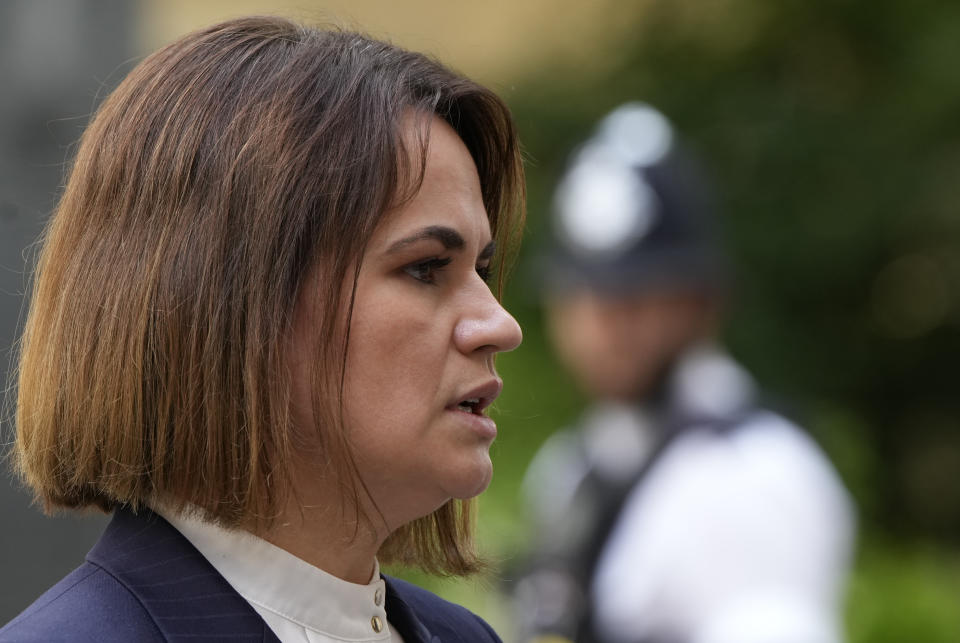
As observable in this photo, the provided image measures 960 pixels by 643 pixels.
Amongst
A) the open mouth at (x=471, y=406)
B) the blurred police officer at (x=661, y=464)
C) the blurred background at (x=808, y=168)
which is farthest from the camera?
the blurred background at (x=808, y=168)

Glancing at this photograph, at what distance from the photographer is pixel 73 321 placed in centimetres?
187

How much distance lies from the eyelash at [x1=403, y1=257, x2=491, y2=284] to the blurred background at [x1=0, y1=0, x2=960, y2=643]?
6.00 metres

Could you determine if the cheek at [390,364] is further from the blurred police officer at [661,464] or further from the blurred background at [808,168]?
the blurred background at [808,168]

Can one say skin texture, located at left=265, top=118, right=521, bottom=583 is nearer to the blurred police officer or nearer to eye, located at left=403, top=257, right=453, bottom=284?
eye, located at left=403, top=257, right=453, bottom=284

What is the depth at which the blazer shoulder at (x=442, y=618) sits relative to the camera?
7.09 ft

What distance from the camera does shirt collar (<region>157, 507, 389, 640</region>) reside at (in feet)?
Result: 6.03

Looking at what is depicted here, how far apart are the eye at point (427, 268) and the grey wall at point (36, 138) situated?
191 centimetres

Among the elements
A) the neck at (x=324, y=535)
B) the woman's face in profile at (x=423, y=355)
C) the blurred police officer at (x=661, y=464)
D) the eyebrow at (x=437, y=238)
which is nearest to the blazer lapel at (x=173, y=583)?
the neck at (x=324, y=535)

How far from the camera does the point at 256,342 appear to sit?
1.78 metres

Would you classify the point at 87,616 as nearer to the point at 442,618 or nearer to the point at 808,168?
the point at 442,618

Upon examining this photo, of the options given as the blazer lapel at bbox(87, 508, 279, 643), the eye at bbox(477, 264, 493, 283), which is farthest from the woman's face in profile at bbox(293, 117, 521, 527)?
the blazer lapel at bbox(87, 508, 279, 643)

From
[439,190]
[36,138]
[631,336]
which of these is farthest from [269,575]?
[631,336]

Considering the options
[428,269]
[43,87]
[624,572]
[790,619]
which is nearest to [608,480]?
[624,572]

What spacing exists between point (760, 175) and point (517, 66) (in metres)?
1.74
